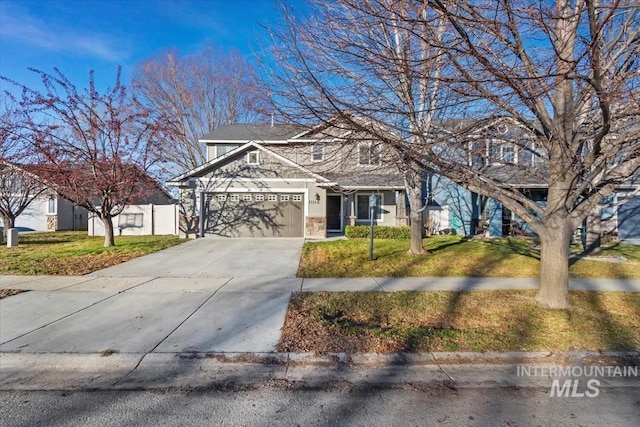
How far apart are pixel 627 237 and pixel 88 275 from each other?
74.3 ft

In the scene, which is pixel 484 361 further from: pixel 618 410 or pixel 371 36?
pixel 371 36

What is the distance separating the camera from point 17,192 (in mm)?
19234

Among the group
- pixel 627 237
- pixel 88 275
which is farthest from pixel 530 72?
pixel 627 237

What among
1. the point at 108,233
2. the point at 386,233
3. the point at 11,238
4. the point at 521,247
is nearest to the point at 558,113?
the point at 521,247

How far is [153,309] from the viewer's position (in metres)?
5.72

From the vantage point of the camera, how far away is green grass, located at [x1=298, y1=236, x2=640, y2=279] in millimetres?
8273

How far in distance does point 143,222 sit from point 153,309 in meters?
16.5

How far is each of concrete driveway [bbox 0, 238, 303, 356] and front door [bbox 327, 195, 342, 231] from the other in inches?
363

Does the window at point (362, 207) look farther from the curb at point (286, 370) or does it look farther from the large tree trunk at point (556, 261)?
the curb at point (286, 370)

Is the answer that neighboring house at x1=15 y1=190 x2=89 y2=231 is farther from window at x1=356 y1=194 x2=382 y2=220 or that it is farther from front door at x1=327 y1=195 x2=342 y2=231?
window at x1=356 y1=194 x2=382 y2=220

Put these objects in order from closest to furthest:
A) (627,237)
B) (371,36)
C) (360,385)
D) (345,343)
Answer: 1. (360,385)
2. (345,343)
3. (371,36)
4. (627,237)

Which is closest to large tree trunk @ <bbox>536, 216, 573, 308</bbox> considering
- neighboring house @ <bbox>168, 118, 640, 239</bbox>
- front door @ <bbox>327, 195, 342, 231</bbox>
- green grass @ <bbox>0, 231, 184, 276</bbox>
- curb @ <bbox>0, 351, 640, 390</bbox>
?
curb @ <bbox>0, 351, 640, 390</bbox>

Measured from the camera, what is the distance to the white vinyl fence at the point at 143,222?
20078 mm

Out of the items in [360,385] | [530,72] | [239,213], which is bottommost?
[360,385]
